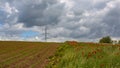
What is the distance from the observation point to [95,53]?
15.3 metres

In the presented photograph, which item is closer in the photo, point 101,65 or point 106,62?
point 101,65

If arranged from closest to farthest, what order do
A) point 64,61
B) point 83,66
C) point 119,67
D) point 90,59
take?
point 119,67, point 83,66, point 90,59, point 64,61

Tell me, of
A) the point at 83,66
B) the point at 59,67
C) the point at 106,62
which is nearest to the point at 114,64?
the point at 106,62

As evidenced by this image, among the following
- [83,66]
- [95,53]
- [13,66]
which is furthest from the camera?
[13,66]

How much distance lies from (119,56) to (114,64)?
1.22 meters

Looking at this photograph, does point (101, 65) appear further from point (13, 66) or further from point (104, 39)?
point (104, 39)

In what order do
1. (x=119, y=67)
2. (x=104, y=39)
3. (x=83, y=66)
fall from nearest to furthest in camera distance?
(x=119, y=67) < (x=83, y=66) < (x=104, y=39)

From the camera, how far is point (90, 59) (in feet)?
47.1

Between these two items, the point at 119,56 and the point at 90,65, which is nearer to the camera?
the point at 90,65

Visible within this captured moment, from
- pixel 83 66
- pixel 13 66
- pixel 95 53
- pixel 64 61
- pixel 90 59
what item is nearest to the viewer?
pixel 83 66

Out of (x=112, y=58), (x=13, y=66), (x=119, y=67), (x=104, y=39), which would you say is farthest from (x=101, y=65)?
(x=104, y=39)

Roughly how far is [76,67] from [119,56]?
7.60ft

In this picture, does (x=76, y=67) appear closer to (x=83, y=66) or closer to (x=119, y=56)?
(x=83, y=66)

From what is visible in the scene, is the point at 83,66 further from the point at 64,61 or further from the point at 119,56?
the point at 64,61
